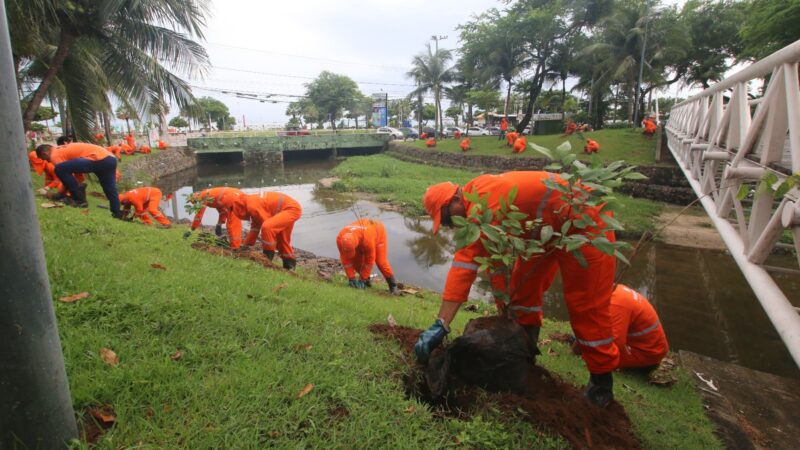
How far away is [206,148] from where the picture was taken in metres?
31.0

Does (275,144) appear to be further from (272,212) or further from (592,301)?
(592,301)

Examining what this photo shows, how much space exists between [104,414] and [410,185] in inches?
701

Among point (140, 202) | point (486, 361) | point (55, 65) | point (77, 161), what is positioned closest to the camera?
point (486, 361)

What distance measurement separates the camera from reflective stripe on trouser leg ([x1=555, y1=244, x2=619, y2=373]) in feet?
8.66

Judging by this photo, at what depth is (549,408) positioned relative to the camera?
2268 mm

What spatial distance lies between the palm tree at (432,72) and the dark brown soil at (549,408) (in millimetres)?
33761

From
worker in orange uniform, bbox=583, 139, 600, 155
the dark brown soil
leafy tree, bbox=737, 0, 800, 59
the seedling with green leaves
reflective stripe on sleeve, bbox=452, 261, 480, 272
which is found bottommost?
the dark brown soil

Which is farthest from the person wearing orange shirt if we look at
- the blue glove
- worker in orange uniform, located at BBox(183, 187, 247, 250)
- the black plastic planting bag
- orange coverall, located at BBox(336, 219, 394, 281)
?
the black plastic planting bag

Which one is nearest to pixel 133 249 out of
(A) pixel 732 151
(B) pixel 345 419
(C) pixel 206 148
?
(B) pixel 345 419

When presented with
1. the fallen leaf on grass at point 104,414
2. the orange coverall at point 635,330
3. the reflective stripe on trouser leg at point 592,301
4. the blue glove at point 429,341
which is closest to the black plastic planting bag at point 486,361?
the blue glove at point 429,341

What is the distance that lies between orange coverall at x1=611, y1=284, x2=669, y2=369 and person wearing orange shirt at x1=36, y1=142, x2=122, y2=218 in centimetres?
777

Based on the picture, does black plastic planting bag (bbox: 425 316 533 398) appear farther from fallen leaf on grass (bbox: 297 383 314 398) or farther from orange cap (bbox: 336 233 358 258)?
orange cap (bbox: 336 233 358 258)

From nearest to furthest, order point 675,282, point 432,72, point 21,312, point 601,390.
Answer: point 21,312 → point 601,390 → point 675,282 → point 432,72

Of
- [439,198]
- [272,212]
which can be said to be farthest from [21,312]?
[272,212]
